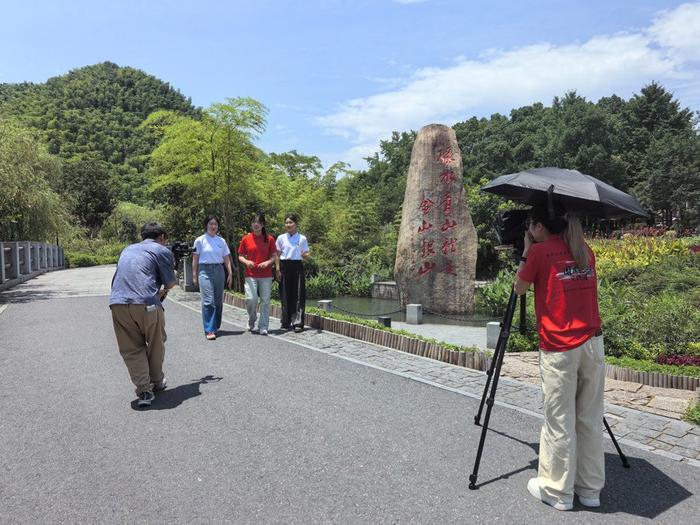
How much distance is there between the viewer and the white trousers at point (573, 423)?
2.99 metres

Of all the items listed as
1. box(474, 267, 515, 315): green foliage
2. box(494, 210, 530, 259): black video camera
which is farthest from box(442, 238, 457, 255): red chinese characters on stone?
box(494, 210, 530, 259): black video camera

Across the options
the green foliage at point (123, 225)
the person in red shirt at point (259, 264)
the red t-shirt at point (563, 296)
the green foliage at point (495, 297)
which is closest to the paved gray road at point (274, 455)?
the red t-shirt at point (563, 296)

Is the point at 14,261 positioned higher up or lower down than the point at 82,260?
higher up

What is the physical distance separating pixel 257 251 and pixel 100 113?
70.7 meters

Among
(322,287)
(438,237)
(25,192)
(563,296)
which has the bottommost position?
(322,287)

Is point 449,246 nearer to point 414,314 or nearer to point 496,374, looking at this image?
point 414,314

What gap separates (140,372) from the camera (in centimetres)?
465

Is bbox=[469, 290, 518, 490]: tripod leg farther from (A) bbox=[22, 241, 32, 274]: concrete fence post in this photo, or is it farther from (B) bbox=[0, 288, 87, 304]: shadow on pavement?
(A) bbox=[22, 241, 32, 274]: concrete fence post

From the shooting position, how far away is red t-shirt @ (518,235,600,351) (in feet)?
9.88

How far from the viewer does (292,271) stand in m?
8.06

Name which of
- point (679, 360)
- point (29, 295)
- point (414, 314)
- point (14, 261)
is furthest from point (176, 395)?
point (14, 261)

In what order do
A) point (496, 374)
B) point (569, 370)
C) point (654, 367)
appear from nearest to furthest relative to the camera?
point (569, 370) < point (496, 374) < point (654, 367)

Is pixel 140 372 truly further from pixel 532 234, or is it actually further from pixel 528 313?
pixel 528 313

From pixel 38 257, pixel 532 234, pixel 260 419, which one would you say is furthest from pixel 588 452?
pixel 38 257
